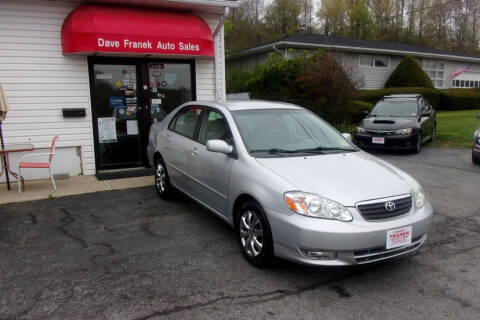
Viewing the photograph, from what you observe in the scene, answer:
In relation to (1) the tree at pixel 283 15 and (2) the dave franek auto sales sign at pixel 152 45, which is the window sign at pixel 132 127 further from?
(1) the tree at pixel 283 15

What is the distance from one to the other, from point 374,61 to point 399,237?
21659mm

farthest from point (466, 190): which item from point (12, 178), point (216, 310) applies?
point (12, 178)

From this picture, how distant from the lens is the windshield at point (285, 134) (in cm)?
429

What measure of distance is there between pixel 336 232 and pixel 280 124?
1.86 m

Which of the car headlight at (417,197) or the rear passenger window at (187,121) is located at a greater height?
the rear passenger window at (187,121)

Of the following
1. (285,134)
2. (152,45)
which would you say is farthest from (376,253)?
(152,45)

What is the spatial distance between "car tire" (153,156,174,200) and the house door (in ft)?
7.48

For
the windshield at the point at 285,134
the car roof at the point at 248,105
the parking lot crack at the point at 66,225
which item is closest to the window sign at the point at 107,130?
the parking lot crack at the point at 66,225

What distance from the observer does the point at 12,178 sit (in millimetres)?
7285

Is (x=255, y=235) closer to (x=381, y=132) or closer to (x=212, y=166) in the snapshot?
(x=212, y=166)

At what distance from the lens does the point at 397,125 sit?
34.0 feet

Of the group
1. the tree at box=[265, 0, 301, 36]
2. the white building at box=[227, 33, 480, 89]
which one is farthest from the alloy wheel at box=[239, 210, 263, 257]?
the tree at box=[265, 0, 301, 36]

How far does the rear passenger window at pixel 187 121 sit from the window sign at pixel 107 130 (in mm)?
2666

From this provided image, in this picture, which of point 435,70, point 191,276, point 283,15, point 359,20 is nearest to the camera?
point 191,276
